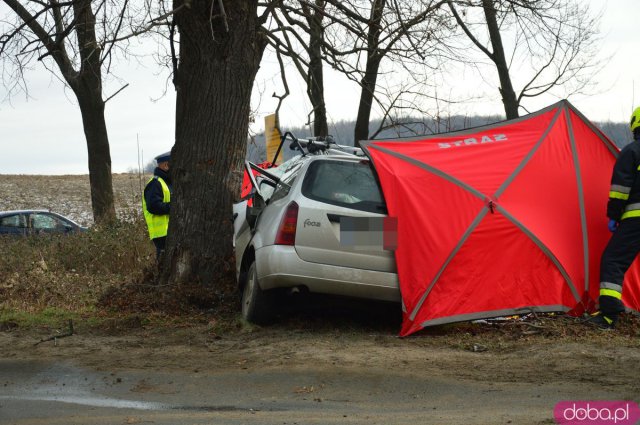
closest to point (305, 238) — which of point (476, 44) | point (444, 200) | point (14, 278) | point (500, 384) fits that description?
point (444, 200)

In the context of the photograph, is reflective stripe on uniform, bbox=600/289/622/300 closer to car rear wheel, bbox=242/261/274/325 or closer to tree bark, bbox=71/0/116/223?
car rear wheel, bbox=242/261/274/325

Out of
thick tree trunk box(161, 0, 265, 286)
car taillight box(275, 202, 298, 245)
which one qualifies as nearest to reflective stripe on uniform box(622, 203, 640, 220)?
car taillight box(275, 202, 298, 245)

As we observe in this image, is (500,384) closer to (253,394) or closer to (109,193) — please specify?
(253,394)

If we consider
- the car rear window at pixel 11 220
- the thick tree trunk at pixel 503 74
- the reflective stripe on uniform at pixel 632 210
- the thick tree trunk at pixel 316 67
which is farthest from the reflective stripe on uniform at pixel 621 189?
the car rear window at pixel 11 220

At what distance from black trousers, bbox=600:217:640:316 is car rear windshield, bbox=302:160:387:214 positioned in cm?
202

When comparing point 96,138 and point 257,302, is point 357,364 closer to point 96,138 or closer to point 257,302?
point 257,302

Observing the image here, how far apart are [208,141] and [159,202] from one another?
1719 millimetres

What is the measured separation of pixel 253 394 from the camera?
6211 millimetres

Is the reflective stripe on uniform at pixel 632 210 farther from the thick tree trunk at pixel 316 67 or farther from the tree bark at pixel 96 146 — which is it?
the tree bark at pixel 96 146

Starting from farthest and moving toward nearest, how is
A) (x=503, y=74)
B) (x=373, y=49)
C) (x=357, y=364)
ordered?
(x=503, y=74)
(x=373, y=49)
(x=357, y=364)

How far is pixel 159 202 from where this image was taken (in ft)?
39.8

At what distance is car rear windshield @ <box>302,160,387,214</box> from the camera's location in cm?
817

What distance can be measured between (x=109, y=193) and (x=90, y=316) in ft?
37.2

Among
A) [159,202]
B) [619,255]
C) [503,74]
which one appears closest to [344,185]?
[619,255]
